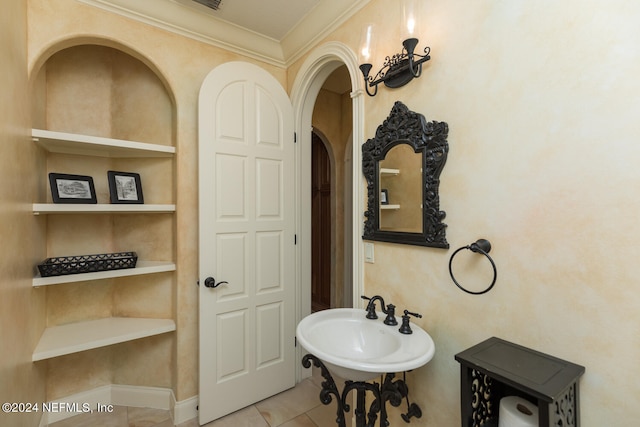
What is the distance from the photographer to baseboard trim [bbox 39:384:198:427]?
6.43ft

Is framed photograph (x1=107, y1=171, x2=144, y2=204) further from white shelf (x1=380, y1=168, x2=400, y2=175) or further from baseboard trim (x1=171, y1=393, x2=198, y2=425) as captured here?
white shelf (x1=380, y1=168, x2=400, y2=175)

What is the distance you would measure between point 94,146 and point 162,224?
66 centimetres

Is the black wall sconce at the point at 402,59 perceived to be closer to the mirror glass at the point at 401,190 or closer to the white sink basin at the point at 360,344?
the mirror glass at the point at 401,190

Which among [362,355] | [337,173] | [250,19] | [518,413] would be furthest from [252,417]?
[250,19]

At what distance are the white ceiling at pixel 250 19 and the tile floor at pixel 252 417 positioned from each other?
2690mm

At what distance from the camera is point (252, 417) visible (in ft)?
6.56

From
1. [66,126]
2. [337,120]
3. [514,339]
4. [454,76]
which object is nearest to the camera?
[514,339]

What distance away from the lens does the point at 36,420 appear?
168 centimetres

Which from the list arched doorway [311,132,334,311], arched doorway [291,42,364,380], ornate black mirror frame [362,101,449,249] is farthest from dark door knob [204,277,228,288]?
arched doorway [311,132,334,311]

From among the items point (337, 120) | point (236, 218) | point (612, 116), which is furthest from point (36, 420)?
point (337, 120)

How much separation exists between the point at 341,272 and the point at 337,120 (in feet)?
5.85

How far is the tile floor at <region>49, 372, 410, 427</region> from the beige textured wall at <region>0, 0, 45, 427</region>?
393mm

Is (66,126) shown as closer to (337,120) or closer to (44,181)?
(44,181)

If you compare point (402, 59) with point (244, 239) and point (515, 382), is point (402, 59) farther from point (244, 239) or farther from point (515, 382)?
point (244, 239)
